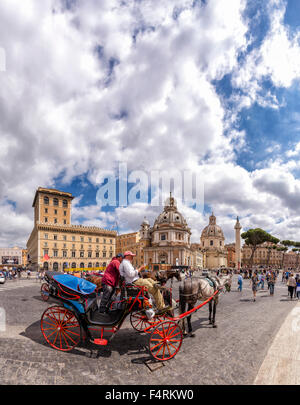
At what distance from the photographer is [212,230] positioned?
108 m

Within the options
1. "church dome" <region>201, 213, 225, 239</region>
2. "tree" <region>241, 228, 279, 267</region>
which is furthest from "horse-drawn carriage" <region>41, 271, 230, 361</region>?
"church dome" <region>201, 213, 225, 239</region>

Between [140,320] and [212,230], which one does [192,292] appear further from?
[212,230]

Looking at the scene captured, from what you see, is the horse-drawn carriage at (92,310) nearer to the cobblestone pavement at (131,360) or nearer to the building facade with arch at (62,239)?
the cobblestone pavement at (131,360)

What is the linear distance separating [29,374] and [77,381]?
893 mm

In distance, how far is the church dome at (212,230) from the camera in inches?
4224

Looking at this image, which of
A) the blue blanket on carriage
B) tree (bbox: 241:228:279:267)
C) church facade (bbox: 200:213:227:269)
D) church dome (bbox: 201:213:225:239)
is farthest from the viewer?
church dome (bbox: 201:213:225:239)

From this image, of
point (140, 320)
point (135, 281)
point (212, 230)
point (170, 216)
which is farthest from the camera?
point (212, 230)

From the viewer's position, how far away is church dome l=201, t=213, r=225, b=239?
352 ft

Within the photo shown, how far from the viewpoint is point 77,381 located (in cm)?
378

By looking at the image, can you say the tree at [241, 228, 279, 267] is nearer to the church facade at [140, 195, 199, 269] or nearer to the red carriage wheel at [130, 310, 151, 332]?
the church facade at [140, 195, 199, 269]

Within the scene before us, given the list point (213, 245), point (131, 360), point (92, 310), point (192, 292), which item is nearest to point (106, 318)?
point (92, 310)

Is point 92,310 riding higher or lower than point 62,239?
higher
